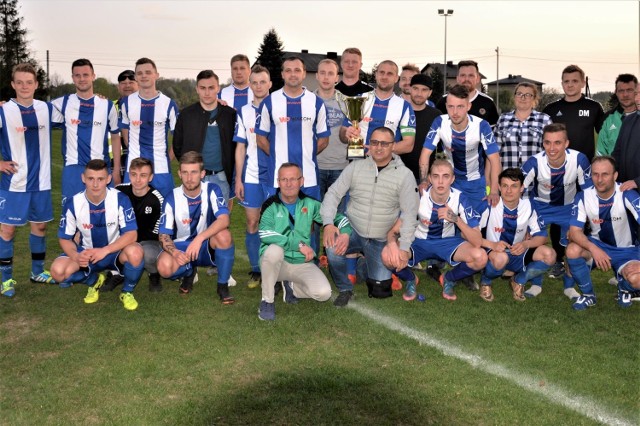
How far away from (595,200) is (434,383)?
2.72m

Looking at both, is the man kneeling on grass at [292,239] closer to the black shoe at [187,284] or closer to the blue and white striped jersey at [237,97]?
the black shoe at [187,284]

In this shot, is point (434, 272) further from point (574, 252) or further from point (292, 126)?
point (292, 126)

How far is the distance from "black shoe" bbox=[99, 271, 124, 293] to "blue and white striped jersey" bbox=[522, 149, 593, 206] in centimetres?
411

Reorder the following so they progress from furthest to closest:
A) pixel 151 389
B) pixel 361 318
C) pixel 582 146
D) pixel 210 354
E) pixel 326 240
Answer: pixel 582 146, pixel 326 240, pixel 361 318, pixel 210 354, pixel 151 389

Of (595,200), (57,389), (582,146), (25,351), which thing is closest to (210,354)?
(57,389)

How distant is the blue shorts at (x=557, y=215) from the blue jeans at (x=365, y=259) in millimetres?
1685

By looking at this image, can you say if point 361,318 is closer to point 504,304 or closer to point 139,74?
point 504,304

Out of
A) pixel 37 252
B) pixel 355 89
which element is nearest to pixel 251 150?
pixel 355 89

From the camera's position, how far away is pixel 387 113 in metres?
6.47

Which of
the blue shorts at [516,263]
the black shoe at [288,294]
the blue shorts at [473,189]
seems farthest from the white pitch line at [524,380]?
the blue shorts at [473,189]

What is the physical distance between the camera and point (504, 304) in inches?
221

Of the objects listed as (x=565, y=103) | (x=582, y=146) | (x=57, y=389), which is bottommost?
(x=57, y=389)

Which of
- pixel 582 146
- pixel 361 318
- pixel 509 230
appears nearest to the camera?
pixel 361 318

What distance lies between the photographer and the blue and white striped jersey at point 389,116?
21.1ft
